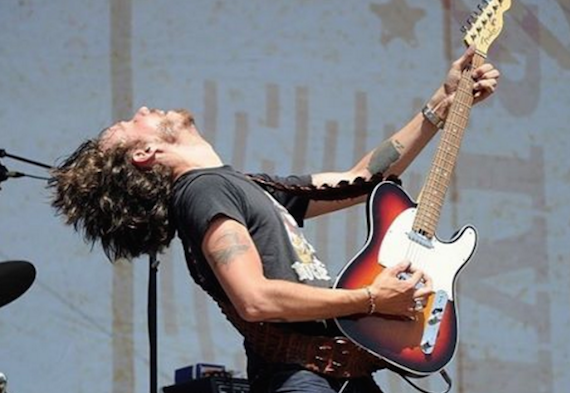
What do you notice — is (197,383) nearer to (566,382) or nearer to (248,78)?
(248,78)

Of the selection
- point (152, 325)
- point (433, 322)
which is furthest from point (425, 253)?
point (152, 325)

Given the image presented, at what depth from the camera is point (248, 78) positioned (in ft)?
14.3

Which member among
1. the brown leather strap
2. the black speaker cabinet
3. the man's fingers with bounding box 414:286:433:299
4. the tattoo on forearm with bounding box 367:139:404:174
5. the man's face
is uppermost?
the man's face

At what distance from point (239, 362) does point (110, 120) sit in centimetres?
75

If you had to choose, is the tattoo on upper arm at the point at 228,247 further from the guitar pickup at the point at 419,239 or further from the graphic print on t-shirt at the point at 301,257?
the guitar pickup at the point at 419,239

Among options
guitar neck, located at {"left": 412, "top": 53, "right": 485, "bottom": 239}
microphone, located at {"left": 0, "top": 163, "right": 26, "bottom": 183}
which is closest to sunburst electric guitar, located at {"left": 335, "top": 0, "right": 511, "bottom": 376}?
guitar neck, located at {"left": 412, "top": 53, "right": 485, "bottom": 239}

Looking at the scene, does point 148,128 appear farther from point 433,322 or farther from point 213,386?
point 213,386

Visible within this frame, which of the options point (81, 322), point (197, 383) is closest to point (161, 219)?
point (197, 383)

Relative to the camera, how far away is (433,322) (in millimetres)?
2727

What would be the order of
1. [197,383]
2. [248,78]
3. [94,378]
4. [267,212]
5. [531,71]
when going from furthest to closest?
A: [531,71] → [248,78] → [94,378] → [197,383] → [267,212]

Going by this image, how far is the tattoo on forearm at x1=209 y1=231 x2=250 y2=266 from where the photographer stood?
8.32 feet

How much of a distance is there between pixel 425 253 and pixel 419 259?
3 cm

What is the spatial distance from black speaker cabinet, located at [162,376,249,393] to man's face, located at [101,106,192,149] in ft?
2.45

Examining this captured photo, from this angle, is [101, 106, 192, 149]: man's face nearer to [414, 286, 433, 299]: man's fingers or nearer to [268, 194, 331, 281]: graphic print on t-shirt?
[268, 194, 331, 281]: graphic print on t-shirt
